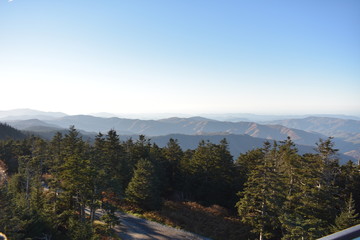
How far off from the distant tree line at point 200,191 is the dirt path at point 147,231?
247 cm

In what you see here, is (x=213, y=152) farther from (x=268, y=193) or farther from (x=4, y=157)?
(x=4, y=157)

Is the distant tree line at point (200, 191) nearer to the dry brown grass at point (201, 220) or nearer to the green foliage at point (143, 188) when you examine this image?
the green foliage at point (143, 188)

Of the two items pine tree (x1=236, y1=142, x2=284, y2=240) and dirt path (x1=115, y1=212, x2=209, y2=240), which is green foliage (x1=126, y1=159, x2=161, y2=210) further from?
pine tree (x1=236, y1=142, x2=284, y2=240)

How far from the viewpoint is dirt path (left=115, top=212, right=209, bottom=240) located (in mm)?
26047

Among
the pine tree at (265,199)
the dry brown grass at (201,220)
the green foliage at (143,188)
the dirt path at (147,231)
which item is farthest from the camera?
the green foliage at (143,188)

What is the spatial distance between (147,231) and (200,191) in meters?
17.3

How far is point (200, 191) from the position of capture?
42.6m

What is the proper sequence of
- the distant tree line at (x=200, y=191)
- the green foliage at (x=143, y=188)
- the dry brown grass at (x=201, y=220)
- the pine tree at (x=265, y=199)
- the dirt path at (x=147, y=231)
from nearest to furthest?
the distant tree line at (x=200, y=191), the pine tree at (x=265, y=199), the dirt path at (x=147, y=231), the dry brown grass at (x=201, y=220), the green foliage at (x=143, y=188)

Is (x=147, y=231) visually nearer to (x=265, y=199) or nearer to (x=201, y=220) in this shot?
(x=201, y=220)

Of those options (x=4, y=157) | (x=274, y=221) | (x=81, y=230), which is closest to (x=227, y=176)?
(x=274, y=221)

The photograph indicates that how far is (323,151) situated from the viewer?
26.5 meters

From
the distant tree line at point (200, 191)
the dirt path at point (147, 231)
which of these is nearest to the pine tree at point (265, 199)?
the distant tree line at point (200, 191)

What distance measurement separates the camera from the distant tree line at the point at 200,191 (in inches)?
851

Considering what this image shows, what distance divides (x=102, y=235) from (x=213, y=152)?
25.4 meters
